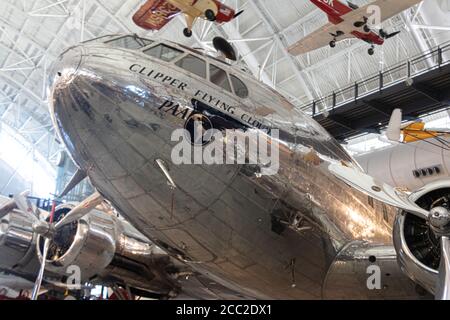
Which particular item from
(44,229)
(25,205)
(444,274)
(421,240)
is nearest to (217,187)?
(421,240)

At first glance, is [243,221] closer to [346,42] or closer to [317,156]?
[317,156]

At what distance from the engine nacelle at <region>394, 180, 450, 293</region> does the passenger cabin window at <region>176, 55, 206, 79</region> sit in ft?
9.40

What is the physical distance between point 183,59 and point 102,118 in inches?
53.2

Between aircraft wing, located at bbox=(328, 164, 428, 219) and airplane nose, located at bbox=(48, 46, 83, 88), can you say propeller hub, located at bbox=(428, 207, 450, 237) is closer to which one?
aircraft wing, located at bbox=(328, 164, 428, 219)

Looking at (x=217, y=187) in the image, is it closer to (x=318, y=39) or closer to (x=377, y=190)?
(x=377, y=190)

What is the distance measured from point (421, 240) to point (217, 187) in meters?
2.32

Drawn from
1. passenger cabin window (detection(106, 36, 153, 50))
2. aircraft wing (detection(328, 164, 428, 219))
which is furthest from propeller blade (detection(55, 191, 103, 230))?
aircraft wing (detection(328, 164, 428, 219))

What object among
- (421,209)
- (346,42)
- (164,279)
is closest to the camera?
(421,209)

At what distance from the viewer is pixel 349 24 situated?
19453 mm

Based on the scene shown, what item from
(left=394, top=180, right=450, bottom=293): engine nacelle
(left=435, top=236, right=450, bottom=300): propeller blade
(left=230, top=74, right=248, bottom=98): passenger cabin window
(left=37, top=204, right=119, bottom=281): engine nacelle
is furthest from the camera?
(left=37, top=204, right=119, bottom=281): engine nacelle

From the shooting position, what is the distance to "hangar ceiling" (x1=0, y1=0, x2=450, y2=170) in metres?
21.9

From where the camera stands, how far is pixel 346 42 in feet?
82.2
